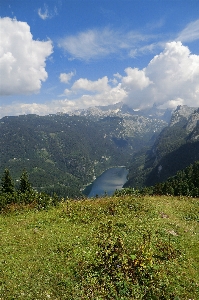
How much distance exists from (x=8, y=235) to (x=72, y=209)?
7.84 meters

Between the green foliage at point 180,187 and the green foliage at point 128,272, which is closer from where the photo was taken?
the green foliage at point 128,272

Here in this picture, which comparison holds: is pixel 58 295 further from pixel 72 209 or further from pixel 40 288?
pixel 72 209

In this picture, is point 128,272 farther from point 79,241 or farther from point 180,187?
point 180,187

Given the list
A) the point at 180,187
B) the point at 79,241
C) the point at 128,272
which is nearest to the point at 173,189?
the point at 180,187

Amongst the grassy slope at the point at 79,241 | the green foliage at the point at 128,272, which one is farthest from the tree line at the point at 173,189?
the green foliage at the point at 128,272

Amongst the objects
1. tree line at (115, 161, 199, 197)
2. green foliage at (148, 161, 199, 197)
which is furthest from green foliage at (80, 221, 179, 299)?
green foliage at (148, 161, 199, 197)

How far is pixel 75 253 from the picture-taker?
17.7 m

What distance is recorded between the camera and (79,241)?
19.5 meters

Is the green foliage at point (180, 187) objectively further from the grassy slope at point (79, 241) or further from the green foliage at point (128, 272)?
the green foliage at point (128, 272)

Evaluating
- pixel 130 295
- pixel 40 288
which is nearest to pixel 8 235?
pixel 40 288

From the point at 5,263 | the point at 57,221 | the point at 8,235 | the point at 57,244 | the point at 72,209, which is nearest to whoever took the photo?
the point at 5,263

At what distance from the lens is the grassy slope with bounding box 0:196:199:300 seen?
14.3 metres

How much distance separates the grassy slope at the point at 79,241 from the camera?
46.9ft

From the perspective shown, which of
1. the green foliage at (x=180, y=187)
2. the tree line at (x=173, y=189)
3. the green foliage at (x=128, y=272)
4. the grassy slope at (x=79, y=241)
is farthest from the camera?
the green foliage at (x=180, y=187)
